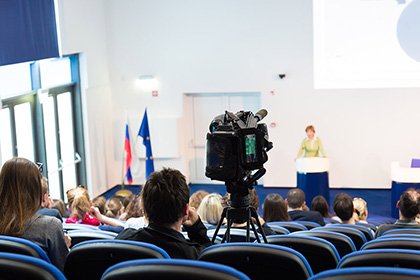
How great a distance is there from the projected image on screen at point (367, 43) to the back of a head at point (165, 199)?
8.01 meters

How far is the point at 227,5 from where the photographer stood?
11250 millimetres

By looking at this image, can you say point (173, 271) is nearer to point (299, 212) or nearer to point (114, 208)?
point (299, 212)

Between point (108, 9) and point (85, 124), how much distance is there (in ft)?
6.99

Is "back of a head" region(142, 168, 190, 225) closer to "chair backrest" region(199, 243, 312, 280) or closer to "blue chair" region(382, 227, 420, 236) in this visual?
"chair backrest" region(199, 243, 312, 280)

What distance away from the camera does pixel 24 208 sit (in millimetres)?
3180

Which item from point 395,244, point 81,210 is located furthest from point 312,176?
point 395,244

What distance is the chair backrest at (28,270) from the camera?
7.52 feet

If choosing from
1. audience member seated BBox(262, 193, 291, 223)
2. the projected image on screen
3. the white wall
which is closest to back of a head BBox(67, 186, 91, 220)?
audience member seated BBox(262, 193, 291, 223)

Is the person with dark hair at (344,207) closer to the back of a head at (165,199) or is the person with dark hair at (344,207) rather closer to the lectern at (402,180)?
the lectern at (402,180)

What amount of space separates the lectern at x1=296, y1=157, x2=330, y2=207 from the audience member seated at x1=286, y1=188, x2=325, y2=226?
9.37 ft

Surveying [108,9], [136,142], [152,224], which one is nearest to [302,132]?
[136,142]

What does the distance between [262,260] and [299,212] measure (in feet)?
13.9

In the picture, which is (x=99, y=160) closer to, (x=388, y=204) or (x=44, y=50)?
(x=44, y=50)

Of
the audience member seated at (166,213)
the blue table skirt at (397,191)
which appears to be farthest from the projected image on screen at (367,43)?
the audience member seated at (166,213)
